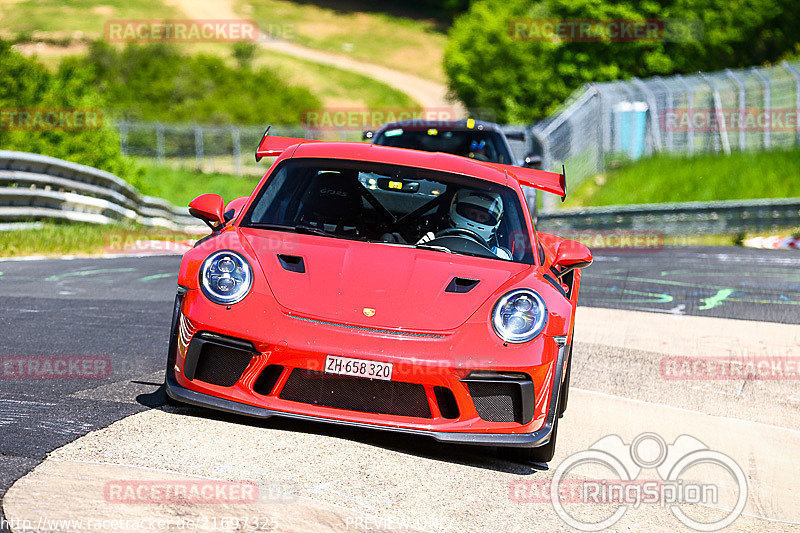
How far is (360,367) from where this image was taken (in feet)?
17.2

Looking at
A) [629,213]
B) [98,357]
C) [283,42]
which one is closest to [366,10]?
[283,42]

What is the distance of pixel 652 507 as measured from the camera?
510 centimetres

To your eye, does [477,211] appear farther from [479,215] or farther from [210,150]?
[210,150]

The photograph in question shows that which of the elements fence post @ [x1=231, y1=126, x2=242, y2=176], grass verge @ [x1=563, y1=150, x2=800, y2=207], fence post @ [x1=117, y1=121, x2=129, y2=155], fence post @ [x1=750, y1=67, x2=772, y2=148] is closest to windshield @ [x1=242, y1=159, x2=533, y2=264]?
grass verge @ [x1=563, y1=150, x2=800, y2=207]

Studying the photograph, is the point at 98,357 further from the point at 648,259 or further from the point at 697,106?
the point at 697,106

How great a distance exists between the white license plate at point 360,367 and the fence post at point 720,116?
2459cm

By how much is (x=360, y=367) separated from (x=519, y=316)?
0.83 metres

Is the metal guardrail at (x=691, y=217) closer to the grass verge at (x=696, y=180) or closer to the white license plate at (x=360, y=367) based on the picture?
the grass verge at (x=696, y=180)

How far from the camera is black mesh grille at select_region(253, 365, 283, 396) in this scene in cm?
535
